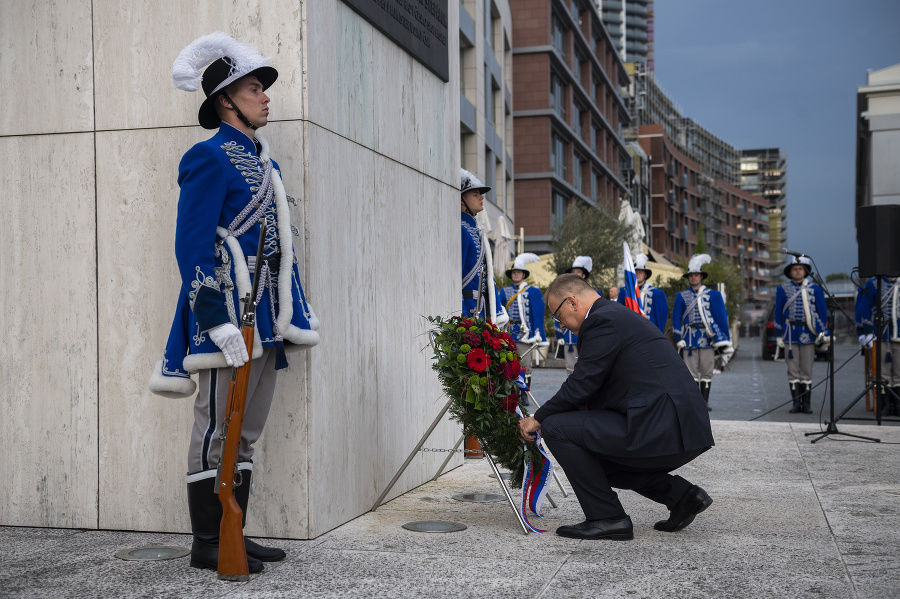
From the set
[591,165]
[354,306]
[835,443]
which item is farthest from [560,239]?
[354,306]

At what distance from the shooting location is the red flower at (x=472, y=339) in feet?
17.6

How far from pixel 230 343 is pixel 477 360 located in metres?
1.66

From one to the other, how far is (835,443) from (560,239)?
30.3 meters

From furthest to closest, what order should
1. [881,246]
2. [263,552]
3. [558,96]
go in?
[558,96]
[881,246]
[263,552]

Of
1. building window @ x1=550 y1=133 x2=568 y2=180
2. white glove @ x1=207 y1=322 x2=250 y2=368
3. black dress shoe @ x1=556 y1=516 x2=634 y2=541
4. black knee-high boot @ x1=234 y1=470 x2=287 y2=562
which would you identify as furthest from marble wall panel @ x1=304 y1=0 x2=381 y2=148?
building window @ x1=550 y1=133 x2=568 y2=180

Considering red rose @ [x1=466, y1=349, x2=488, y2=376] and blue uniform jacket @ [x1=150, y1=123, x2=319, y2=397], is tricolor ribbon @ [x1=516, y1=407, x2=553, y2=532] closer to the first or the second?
red rose @ [x1=466, y1=349, x2=488, y2=376]

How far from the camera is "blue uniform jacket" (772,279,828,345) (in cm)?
1320

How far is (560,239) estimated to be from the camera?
3909 cm

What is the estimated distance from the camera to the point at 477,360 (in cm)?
528

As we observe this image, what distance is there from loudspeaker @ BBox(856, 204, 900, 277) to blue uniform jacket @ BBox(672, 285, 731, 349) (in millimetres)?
3368

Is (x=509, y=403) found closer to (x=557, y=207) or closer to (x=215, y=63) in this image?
(x=215, y=63)

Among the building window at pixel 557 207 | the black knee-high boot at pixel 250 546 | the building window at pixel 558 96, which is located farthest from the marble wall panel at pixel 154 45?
the building window at pixel 558 96

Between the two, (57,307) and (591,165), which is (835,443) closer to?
(57,307)

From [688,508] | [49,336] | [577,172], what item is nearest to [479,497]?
[688,508]
